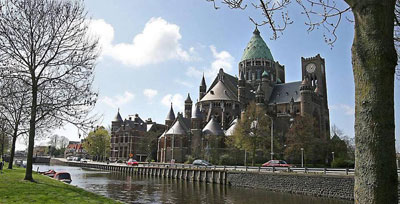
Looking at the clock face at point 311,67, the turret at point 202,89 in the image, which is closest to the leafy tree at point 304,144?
the clock face at point 311,67

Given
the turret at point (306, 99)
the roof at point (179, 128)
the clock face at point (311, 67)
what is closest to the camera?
the roof at point (179, 128)

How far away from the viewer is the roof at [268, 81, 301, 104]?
8804 cm

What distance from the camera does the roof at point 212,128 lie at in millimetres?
73750

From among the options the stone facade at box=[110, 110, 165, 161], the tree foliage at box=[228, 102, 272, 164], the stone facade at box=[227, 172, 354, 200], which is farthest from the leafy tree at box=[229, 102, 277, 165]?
the stone facade at box=[110, 110, 165, 161]

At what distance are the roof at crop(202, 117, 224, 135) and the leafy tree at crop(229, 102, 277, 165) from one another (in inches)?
492

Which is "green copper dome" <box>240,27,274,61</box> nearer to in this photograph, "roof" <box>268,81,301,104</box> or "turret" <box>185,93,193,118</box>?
"roof" <box>268,81,301,104</box>

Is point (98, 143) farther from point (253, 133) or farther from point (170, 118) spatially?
point (253, 133)

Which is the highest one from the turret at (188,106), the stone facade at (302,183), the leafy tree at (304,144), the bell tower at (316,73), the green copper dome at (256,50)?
the green copper dome at (256,50)

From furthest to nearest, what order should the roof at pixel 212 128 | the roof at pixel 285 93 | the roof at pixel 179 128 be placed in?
1. the roof at pixel 285 93
2. the roof at pixel 179 128
3. the roof at pixel 212 128

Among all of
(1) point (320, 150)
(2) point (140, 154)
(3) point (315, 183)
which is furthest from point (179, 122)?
(3) point (315, 183)

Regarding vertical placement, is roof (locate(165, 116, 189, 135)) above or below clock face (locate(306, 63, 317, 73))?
below

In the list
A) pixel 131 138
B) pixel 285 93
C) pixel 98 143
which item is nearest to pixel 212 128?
pixel 285 93

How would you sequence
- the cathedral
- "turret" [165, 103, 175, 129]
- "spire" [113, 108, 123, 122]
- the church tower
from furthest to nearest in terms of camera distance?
"spire" [113, 108, 123, 122], the church tower, "turret" [165, 103, 175, 129], the cathedral

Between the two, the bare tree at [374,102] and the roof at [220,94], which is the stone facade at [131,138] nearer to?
the roof at [220,94]
